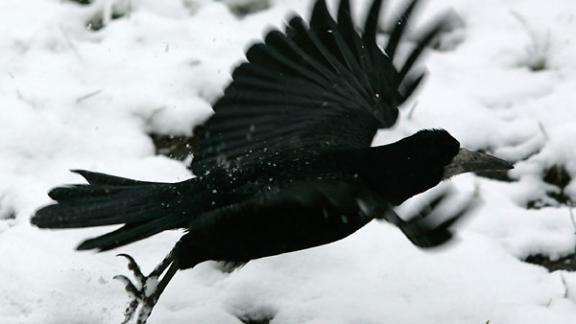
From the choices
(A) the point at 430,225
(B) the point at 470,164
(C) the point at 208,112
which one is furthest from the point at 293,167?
(C) the point at 208,112

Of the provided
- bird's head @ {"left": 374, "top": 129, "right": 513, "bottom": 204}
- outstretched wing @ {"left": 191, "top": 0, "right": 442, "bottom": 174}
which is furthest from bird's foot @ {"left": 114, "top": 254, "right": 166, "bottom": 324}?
bird's head @ {"left": 374, "top": 129, "right": 513, "bottom": 204}

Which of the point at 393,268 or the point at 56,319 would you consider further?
the point at 393,268

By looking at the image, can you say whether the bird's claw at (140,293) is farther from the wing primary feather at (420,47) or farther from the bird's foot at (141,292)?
the wing primary feather at (420,47)

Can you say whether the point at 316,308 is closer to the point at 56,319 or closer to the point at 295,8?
the point at 56,319

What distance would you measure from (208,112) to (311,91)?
791mm

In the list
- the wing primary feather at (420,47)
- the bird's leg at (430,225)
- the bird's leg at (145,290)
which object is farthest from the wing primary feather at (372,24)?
the bird's leg at (430,225)

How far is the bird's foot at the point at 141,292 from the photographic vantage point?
345cm

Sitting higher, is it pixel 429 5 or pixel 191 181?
pixel 191 181

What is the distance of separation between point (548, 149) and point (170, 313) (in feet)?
6.01

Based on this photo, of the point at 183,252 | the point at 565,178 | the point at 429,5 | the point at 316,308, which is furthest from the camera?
the point at 429,5

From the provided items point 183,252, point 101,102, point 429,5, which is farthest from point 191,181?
point 429,5

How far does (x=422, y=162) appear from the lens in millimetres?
3668

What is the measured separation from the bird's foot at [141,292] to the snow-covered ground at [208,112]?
93mm

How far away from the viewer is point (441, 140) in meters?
3.71
